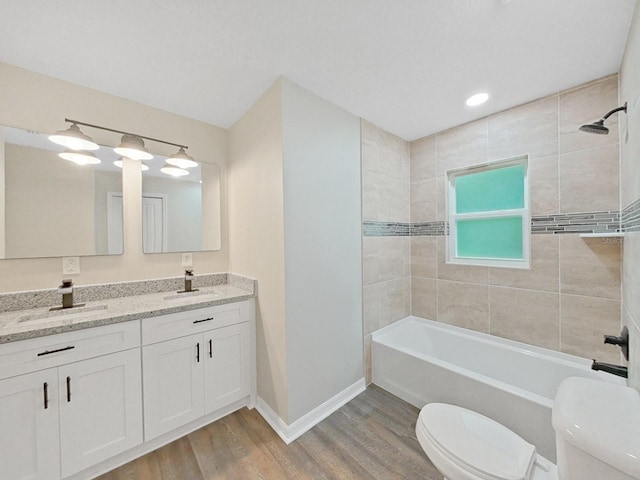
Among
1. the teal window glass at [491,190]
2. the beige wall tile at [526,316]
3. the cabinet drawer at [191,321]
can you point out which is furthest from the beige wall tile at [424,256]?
the cabinet drawer at [191,321]

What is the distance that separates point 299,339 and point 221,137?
→ 1.98 metres

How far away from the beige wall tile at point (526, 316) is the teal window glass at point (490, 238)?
0.33 meters

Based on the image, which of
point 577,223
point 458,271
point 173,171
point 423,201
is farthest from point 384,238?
point 173,171

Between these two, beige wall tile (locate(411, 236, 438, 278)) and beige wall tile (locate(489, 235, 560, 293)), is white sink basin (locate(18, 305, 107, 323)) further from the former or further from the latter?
beige wall tile (locate(489, 235, 560, 293))

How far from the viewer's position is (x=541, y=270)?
193 cm

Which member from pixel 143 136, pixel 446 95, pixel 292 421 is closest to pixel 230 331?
pixel 292 421

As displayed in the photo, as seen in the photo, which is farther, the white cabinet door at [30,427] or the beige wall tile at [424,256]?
the beige wall tile at [424,256]

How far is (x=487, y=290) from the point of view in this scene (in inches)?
87.3

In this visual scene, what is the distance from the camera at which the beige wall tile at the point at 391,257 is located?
Answer: 2436mm

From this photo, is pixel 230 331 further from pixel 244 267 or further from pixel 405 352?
pixel 405 352

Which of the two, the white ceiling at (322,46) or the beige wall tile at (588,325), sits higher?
the white ceiling at (322,46)

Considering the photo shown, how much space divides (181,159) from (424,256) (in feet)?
8.23

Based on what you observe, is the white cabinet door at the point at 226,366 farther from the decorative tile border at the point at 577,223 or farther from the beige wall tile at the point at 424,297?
the decorative tile border at the point at 577,223

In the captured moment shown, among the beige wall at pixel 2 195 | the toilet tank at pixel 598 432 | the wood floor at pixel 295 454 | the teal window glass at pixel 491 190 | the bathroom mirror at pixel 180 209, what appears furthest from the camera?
the teal window glass at pixel 491 190
